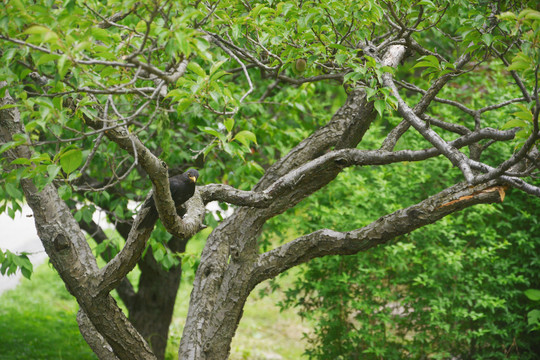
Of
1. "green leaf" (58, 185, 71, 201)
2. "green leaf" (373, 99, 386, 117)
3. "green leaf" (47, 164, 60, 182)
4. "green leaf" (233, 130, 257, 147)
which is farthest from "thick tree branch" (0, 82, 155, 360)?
"green leaf" (373, 99, 386, 117)

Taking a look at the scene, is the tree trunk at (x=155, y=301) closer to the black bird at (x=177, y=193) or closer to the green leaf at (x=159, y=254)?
the green leaf at (x=159, y=254)

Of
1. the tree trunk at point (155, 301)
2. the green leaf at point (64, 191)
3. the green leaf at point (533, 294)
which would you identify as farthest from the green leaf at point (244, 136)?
the green leaf at point (533, 294)

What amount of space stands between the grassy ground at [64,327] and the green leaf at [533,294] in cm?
263

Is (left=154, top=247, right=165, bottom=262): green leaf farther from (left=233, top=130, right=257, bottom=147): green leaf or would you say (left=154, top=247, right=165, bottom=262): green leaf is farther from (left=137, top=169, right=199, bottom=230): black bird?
(left=233, top=130, right=257, bottom=147): green leaf

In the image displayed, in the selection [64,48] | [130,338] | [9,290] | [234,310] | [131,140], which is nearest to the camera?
[64,48]

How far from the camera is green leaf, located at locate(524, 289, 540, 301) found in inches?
199

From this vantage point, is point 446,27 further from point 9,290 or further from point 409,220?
point 9,290

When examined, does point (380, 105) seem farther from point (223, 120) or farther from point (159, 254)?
point (159, 254)

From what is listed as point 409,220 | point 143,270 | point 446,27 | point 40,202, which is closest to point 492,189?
point 409,220

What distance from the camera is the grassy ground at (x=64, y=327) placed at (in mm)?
6363

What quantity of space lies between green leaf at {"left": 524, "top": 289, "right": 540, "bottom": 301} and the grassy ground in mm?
2626

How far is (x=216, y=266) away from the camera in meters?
3.88

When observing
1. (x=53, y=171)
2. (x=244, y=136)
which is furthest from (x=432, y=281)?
(x=53, y=171)

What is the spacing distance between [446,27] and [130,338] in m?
6.54
